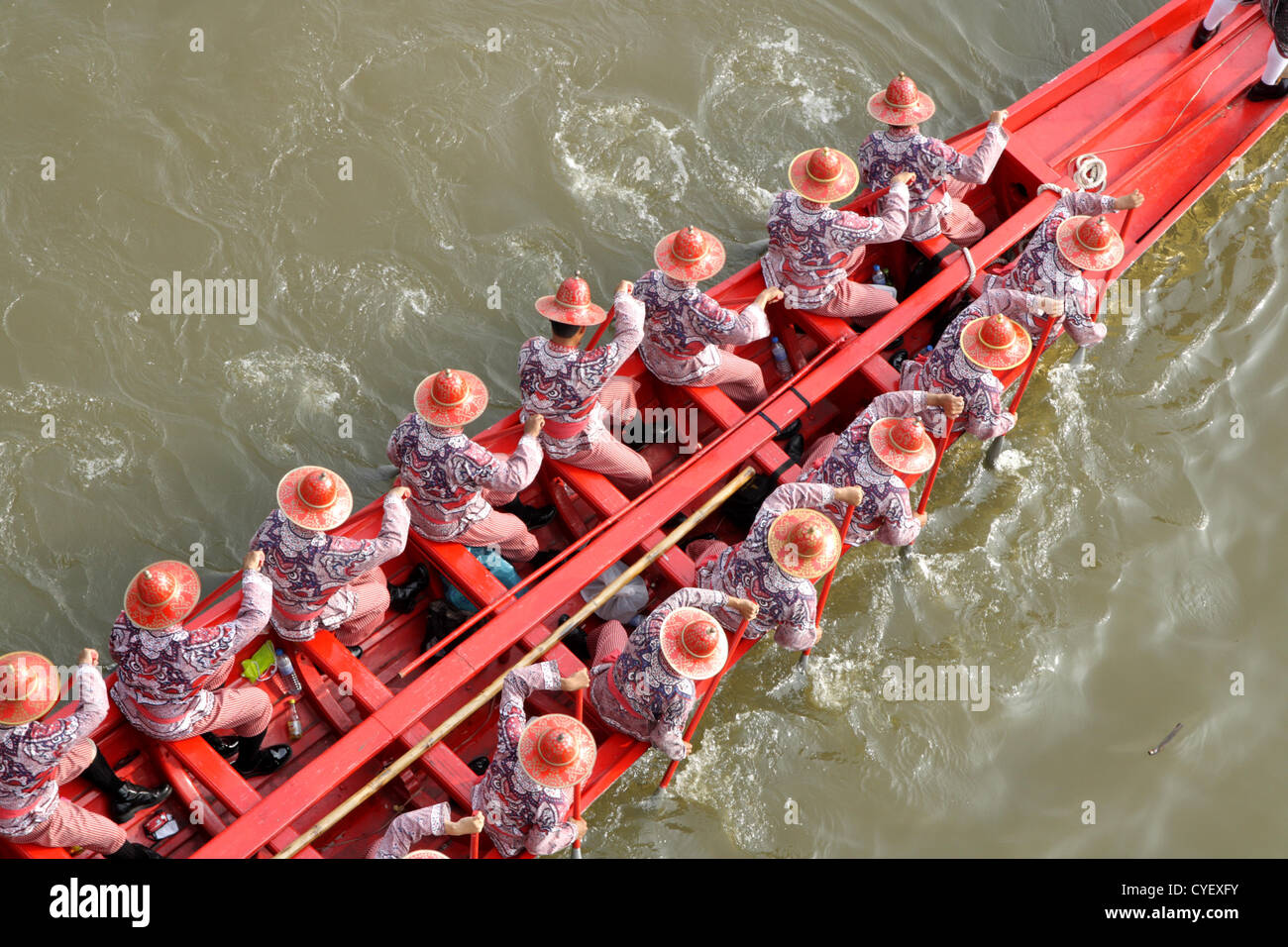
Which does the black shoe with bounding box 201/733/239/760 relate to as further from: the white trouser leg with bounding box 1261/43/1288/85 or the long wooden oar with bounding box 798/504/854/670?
the white trouser leg with bounding box 1261/43/1288/85

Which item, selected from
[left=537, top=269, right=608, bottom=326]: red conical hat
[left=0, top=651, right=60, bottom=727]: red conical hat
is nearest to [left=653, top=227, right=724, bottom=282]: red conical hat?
[left=537, top=269, right=608, bottom=326]: red conical hat

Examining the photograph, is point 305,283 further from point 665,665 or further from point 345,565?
point 665,665

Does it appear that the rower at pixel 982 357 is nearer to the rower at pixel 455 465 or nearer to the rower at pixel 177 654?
the rower at pixel 455 465

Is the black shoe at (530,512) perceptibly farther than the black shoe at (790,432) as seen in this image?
No

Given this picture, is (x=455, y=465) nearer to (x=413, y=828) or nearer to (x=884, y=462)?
(x=413, y=828)

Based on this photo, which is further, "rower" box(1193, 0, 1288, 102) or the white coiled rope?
"rower" box(1193, 0, 1288, 102)

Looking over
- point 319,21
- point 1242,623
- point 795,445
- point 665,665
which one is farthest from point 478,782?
point 319,21

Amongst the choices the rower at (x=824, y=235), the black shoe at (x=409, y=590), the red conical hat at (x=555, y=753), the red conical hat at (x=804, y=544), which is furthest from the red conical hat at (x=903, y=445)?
the black shoe at (x=409, y=590)
